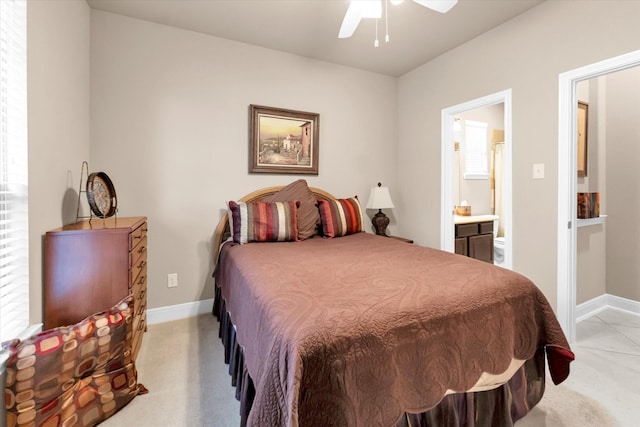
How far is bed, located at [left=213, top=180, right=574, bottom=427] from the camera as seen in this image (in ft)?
3.18

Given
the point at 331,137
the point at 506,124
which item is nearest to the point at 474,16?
the point at 506,124

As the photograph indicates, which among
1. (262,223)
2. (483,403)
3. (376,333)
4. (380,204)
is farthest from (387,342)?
(380,204)

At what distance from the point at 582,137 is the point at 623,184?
660 mm

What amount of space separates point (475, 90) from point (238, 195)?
259 centimetres

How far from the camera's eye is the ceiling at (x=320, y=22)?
236 centimetres

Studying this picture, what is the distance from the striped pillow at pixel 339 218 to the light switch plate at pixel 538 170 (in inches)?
61.2

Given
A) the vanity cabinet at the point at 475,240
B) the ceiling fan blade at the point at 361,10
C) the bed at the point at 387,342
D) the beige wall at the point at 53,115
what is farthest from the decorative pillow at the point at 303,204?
the vanity cabinet at the point at 475,240

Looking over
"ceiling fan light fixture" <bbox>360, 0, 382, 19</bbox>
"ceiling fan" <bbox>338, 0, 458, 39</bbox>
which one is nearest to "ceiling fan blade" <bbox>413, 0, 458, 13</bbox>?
"ceiling fan" <bbox>338, 0, 458, 39</bbox>

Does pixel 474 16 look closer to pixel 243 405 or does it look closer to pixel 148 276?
pixel 243 405

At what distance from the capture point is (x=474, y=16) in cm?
252

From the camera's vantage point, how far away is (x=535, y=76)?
7.95 ft

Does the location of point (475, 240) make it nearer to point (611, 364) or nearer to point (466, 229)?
point (466, 229)

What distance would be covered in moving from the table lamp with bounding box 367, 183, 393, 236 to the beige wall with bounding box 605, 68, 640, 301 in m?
2.26

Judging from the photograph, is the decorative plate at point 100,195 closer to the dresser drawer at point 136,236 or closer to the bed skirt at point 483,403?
the dresser drawer at point 136,236
